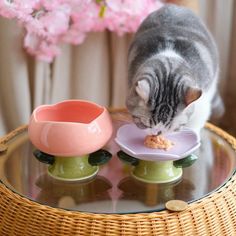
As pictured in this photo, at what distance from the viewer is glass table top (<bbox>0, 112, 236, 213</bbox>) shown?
95 cm

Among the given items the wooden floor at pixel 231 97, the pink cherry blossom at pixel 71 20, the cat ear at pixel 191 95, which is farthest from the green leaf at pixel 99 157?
the wooden floor at pixel 231 97

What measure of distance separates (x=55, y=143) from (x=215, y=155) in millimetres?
414

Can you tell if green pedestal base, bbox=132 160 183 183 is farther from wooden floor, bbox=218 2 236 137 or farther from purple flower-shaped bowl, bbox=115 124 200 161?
wooden floor, bbox=218 2 236 137

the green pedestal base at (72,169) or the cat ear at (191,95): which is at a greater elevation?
the cat ear at (191,95)

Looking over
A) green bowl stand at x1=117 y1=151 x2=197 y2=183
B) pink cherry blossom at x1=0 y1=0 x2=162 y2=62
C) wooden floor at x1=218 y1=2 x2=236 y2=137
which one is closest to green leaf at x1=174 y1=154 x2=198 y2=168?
green bowl stand at x1=117 y1=151 x2=197 y2=183

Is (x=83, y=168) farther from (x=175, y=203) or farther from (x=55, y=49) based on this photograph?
(x=55, y=49)

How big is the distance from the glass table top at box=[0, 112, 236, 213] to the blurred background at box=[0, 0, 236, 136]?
338 mm

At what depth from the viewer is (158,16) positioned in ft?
4.47

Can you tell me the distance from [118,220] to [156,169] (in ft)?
0.64

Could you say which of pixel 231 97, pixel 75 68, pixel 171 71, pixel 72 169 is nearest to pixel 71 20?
pixel 75 68

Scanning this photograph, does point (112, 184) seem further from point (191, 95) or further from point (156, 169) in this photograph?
point (191, 95)

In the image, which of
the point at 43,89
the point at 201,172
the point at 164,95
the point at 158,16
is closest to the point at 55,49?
the point at 43,89

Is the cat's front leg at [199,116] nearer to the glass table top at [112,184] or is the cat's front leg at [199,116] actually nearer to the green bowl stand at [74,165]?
the glass table top at [112,184]

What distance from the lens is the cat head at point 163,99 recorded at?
40.8 inches
